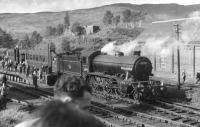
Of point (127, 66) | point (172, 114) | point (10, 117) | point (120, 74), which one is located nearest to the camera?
point (10, 117)

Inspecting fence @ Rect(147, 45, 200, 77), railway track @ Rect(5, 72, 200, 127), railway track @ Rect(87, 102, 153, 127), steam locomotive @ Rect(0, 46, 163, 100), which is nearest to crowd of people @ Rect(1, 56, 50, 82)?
steam locomotive @ Rect(0, 46, 163, 100)

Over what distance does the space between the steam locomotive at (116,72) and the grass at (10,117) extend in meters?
6.66

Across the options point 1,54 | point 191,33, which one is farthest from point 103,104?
point 1,54

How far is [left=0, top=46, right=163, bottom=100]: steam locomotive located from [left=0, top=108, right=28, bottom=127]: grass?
21.9 feet

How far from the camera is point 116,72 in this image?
1989cm

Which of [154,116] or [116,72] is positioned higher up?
[116,72]

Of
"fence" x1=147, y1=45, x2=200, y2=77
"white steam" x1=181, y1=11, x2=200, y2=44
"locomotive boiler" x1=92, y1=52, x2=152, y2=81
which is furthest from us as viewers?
"white steam" x1=181, y1=11, x2=200, y2=44

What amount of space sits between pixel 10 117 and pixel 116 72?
27.6 feet

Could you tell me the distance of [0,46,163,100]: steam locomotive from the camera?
18484 mm

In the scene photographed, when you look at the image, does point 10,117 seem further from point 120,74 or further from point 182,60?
point 182,60

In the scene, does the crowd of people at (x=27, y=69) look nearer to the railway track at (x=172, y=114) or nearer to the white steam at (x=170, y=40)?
the white steam at (x=170, y=40)

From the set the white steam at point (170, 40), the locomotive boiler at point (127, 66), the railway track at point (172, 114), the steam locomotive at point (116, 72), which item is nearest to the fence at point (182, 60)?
the white steam at point (170, 40)

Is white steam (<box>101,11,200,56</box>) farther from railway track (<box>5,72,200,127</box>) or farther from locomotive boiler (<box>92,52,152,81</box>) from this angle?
railway track (<box>5,72,200,127</box>)

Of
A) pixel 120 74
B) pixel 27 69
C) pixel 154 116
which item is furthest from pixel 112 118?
pixel 27 69
